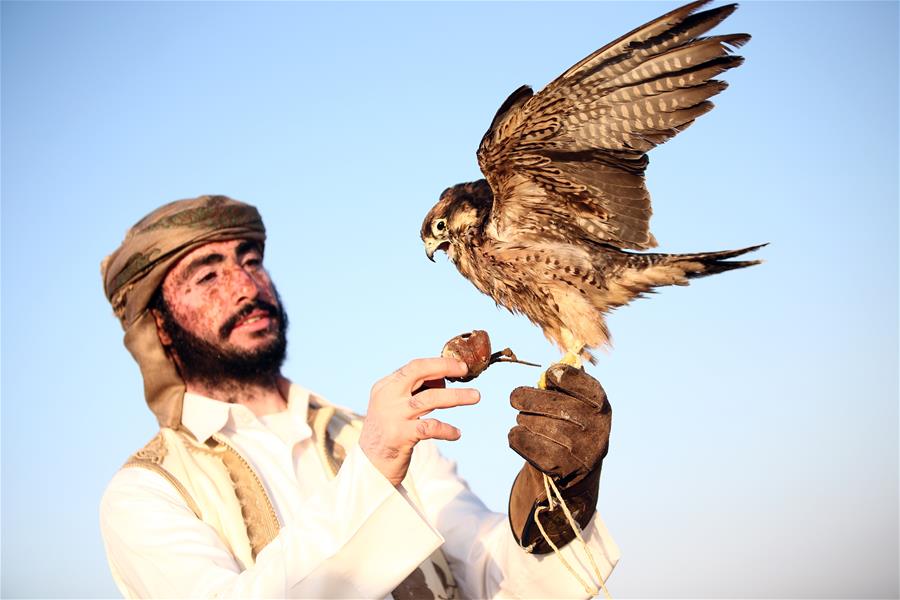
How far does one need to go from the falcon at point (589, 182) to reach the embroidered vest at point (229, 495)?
3.89 feet

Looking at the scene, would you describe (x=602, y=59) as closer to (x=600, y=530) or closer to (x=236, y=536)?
(x=600, y=530)

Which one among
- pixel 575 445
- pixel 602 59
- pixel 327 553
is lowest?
pixel 327 553

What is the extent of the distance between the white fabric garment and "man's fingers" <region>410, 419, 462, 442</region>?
227 millimetres

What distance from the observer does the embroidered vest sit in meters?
3.40

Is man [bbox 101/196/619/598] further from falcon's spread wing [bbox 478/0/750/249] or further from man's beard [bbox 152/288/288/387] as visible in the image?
falcon's spread wing [bbox 478/0/750/249]

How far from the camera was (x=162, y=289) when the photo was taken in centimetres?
421

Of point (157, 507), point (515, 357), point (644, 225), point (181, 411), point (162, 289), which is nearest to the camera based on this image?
point (515, 357)

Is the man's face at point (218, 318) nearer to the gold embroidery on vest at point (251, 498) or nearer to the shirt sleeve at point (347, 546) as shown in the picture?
the gold embroidery on vest at point (251, 498)

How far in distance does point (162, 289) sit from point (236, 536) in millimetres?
1404

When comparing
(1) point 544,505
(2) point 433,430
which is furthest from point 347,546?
(1) point 544,505

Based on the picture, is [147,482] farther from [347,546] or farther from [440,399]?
[440,399]

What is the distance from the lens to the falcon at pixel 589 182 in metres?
2.82

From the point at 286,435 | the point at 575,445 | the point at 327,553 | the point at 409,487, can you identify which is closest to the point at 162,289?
the point at 286,435

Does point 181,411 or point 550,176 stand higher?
point 550,176
